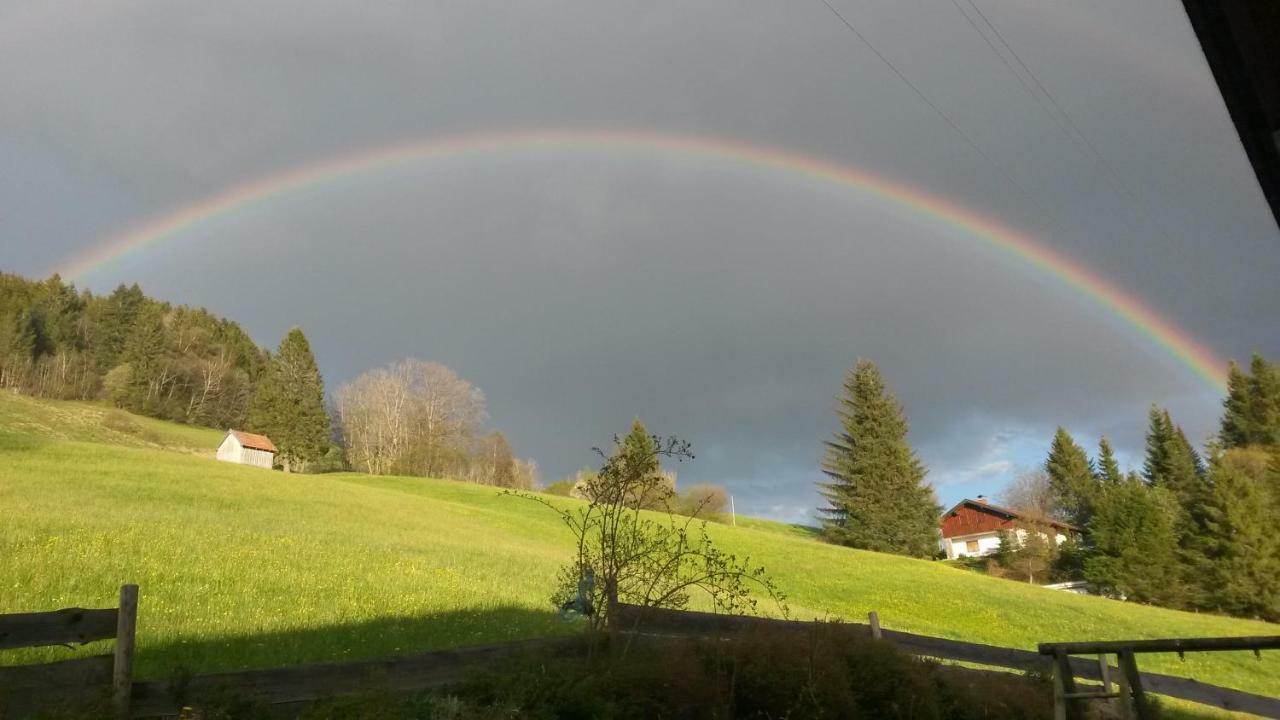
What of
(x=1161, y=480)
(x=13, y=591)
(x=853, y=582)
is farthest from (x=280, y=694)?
(x=1161, y=480)

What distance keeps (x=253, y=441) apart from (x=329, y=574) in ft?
227

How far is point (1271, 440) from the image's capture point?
220 feet

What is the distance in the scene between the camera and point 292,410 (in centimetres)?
8188

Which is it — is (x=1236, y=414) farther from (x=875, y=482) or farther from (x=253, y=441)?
(x=253, y=441)

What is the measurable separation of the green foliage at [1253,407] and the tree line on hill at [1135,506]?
0.09 metres

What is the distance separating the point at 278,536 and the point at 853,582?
2398 cm

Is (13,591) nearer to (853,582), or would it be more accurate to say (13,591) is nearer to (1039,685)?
(1039,685)

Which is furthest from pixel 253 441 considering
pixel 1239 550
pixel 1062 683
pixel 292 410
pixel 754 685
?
pixel 1062 683

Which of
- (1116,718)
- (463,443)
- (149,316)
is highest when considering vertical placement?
(149,316)

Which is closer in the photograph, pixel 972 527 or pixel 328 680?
pixel 328 680

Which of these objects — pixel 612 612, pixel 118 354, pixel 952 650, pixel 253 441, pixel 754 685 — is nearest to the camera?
pixel 754 685

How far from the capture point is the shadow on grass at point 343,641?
27.1ft

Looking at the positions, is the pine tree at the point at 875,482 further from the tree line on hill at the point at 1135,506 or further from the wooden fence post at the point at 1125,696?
the wooden fence post at the point at 1125,696

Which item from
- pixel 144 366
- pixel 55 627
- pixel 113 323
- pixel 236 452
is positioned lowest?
pixel 55 627
